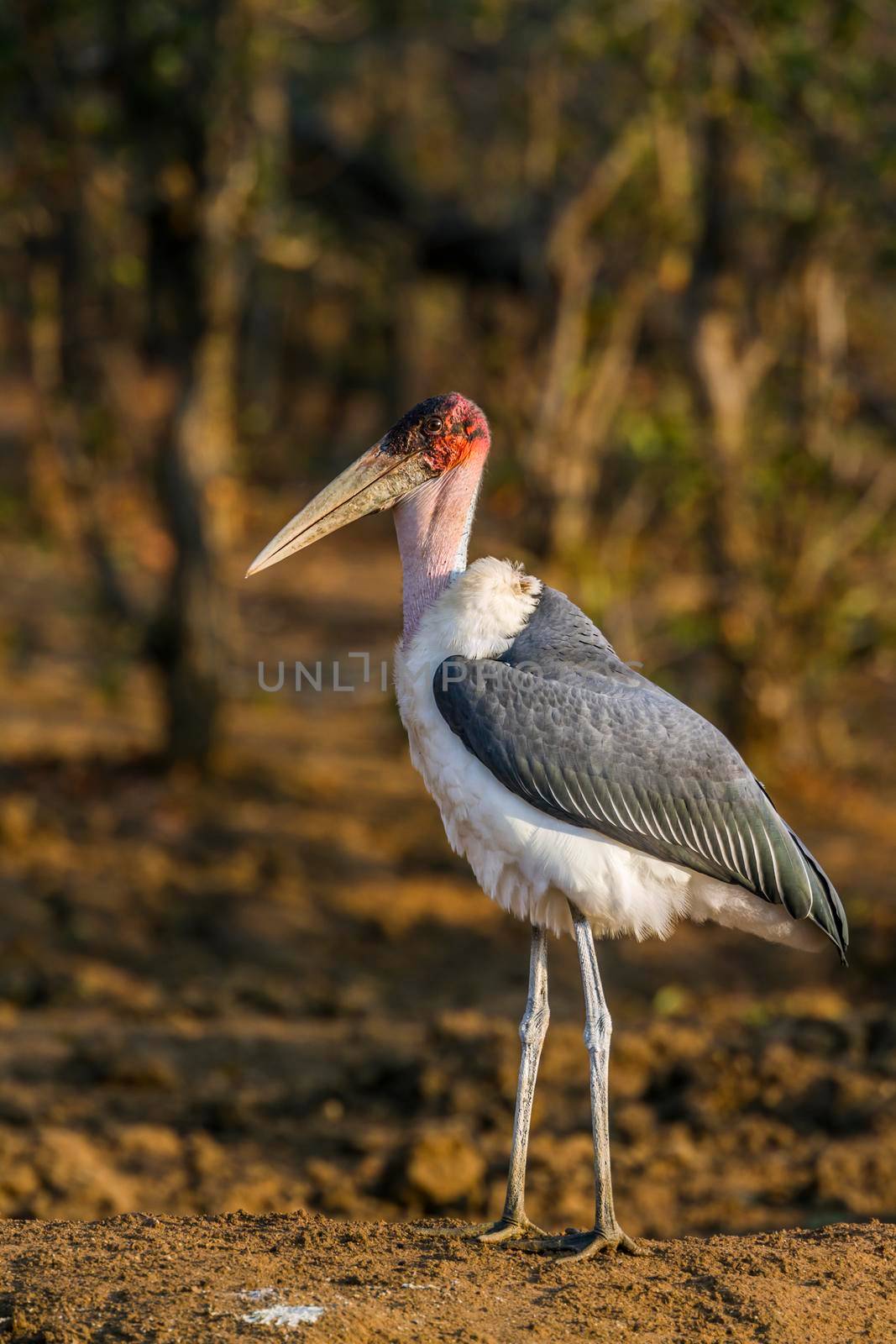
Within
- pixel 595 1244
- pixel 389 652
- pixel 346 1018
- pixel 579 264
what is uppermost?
pixel 579 264

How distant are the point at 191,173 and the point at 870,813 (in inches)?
238

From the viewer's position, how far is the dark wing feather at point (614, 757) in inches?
171

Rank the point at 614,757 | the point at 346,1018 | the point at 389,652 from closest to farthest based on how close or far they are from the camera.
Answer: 1. the point at 614,757
2. the point at 346,1018
3. the point at 389,652

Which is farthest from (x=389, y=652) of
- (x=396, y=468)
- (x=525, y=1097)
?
(x=525, y=1097)

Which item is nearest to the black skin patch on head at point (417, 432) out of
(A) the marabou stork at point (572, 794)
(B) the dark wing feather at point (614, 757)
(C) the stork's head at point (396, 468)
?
(C) the stork's head at point (396, 468)

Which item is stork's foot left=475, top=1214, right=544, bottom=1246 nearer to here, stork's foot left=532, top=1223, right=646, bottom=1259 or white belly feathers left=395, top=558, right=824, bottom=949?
stork's foot left=532, top=1223, right=646, bottom=1259

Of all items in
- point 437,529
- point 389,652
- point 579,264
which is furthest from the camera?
point 389,652

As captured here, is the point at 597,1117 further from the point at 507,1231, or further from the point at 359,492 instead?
the point at 359,492

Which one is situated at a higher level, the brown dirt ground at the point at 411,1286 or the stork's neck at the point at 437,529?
the stork's neck at the point at 437,529

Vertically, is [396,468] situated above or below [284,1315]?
above

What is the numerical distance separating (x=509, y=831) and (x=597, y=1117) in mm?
763

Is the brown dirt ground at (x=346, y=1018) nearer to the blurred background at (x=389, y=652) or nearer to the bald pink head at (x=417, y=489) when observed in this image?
the blurred background at (x=389, y=652)

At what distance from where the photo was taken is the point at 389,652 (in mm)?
15336

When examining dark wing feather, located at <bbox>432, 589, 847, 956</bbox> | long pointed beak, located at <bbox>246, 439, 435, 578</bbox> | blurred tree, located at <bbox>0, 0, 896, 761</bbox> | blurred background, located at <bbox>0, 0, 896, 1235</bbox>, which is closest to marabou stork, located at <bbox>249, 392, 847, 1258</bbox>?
dark wing feather, located at <bbox>432, 589, 847, 956</bbox>
